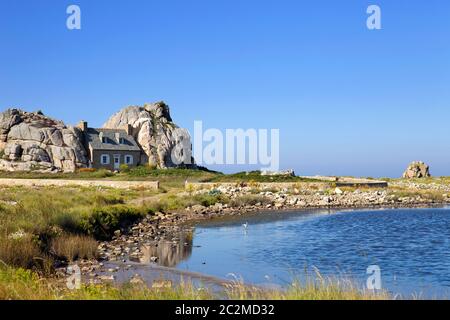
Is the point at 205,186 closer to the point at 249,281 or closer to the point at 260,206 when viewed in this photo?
the point at 260,206

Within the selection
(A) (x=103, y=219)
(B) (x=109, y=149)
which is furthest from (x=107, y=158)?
(A) (x=103, y=219)

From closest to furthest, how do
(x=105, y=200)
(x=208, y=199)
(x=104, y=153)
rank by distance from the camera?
(x=105, y=200) < (x=208, y=199) < (x=104, y=153)

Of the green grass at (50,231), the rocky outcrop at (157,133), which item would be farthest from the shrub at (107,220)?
the rocky outcrop at (157,133)

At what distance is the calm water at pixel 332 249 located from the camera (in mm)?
15023

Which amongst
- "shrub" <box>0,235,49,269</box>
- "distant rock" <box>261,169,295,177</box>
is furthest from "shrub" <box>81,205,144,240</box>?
"distant rock" <box>261,169,295,177</box>

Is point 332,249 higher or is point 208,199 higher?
point 208,199

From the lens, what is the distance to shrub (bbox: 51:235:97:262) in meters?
16.6

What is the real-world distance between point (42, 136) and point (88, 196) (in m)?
32.9

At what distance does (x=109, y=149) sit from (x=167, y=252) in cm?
4512

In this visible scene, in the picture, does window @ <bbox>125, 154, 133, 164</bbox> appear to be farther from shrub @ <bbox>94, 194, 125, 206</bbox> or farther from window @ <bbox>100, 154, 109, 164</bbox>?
shrub @ <bbox>94, 194, 125, 206</bbox>

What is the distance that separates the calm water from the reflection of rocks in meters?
0.30

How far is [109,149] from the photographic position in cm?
6253

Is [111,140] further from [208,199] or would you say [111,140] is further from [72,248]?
[72,248]
